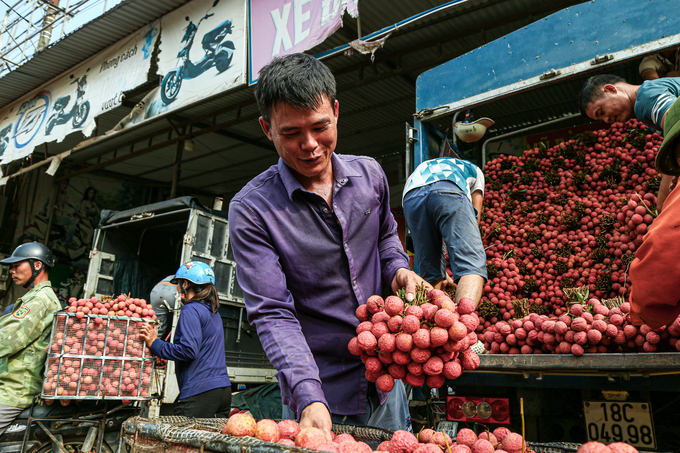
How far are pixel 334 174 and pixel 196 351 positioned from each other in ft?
11.6

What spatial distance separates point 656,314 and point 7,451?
5.65 m

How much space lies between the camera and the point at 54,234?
14180 mm

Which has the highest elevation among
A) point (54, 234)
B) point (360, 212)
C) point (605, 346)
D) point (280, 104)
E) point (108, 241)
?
point (54, 234)

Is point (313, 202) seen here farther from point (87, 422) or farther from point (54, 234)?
point (54, 234)

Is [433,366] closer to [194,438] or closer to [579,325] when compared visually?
[194,438]

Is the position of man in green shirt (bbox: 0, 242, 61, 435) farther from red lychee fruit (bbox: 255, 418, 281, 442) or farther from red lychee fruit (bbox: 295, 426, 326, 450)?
red lychee fruit (bbox: 295, 426, 326, 450)

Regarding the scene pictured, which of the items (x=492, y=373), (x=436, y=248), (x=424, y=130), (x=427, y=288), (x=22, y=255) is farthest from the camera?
(x=22, y=255)

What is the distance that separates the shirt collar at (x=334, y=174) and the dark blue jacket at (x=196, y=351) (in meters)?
3.38

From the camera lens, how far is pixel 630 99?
137 inches

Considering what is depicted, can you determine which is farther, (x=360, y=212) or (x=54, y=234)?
(x=54, y=234)

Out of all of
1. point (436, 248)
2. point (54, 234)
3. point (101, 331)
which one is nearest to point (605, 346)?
point (436, 248)

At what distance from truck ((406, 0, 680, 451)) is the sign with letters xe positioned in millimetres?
1984

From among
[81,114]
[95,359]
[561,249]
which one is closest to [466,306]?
[561,249]

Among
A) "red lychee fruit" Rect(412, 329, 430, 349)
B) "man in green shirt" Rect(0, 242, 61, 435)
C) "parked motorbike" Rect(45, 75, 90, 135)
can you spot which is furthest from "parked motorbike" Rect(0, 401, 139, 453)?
"parked motorbike" Rect(45, 75, 90, 135)
